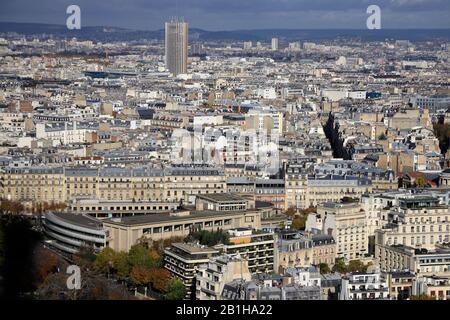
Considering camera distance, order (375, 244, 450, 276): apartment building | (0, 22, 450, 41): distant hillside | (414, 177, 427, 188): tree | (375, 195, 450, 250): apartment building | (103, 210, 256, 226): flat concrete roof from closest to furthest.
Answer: (375, 244, 450, 276): apartment building
(375, 195, 450, 250): apartment building
(103, 210, 256, 226): flat concrete roof
(414, 177, 427, 188): tree
(0, 22, 450, 41): distant hillside

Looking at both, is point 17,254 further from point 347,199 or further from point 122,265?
point 347,199

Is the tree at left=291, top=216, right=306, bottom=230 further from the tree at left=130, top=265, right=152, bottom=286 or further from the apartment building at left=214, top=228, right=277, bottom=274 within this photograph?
the tree at left=130, top=265, right=152, bottom=286

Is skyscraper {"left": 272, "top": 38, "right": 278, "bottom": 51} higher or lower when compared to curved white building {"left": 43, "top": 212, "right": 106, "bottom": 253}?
higher

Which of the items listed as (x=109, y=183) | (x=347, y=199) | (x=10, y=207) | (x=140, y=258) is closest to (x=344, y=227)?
(x=347, y=199)

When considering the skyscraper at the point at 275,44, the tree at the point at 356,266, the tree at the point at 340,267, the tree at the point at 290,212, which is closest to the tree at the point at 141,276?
the tree at the point at 340,267

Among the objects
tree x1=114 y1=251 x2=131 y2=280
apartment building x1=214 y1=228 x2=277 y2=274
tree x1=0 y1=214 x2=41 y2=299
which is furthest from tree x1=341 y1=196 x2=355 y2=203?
tree x1=0 y1=214 x2=41 y2=299

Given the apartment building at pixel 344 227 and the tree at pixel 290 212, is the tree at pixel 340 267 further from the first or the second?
the tree at pixel 290 212

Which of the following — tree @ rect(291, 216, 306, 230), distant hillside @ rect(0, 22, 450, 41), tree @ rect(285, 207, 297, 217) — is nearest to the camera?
tree @ rect(291, 216, 306, 230)
